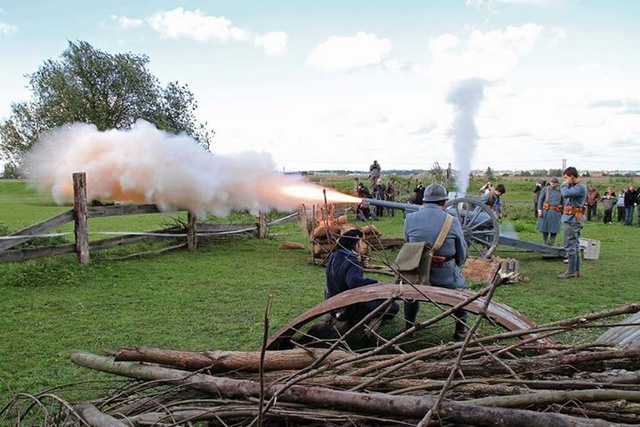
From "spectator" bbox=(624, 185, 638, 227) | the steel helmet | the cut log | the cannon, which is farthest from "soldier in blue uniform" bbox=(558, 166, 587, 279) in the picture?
"spectator" bbox=(624, 185, 638, 227)

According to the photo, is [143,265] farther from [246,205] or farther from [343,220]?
[343,220]

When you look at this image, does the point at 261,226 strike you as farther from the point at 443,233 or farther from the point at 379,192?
the point at 443,233

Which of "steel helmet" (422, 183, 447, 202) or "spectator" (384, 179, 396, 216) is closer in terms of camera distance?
"steel helmet" (422, 183, 447, 202)

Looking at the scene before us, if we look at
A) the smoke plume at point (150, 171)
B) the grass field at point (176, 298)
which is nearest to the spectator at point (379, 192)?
the grass field at point (176, 298)

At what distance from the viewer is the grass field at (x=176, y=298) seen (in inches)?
213

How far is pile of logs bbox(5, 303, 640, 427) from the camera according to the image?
2.16 metres

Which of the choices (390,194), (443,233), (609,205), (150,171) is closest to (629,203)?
(609,205)

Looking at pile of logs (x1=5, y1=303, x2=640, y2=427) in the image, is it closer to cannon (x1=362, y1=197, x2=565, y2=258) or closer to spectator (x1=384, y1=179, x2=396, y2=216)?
cannon (x1=362, y1=197, x2=565, y2=258)

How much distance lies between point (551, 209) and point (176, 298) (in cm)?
869

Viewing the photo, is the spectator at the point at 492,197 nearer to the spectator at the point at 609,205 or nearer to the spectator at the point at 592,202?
the spectator at the point at 609,205


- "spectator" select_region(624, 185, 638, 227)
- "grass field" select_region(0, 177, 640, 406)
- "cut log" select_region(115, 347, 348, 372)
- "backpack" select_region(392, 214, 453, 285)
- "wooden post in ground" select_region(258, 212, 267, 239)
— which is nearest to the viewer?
"cut log" select_region(115, 347, 348, 372)

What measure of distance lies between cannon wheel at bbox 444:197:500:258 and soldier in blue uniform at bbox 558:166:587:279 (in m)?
1.19

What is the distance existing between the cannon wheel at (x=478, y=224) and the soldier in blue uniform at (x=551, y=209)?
2.57 metres

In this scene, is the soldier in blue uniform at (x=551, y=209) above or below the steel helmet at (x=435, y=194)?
below
